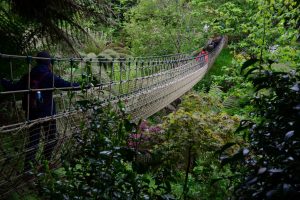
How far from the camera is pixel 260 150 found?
3.03 feet

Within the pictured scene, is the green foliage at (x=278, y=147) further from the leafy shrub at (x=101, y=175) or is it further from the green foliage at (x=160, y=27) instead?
the green foliage at (x=160, y=27)

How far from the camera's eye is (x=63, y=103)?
85.4 inches

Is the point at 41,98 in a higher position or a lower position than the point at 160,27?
lower

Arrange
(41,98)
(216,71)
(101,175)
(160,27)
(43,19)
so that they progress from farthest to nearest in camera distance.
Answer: (216,71), (160,27), (43,19), (41,98), (101,175)

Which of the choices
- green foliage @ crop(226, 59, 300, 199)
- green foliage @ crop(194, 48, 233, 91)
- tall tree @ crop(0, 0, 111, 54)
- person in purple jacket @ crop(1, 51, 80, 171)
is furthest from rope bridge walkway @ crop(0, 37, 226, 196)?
green foliage @ crop(194, 48, 233, 91)

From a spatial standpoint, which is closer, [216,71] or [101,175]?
[101,175]

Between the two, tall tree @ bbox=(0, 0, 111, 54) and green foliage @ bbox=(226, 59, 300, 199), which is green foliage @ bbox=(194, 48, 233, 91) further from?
green foliage @ bbox=(226, 59, 300, 199)

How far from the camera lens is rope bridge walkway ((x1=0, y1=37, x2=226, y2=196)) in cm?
169

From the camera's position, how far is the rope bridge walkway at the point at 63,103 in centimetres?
169

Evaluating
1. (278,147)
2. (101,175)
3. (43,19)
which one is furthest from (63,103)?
(278,147)

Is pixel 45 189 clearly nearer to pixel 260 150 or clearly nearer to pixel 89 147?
pixel 89 147

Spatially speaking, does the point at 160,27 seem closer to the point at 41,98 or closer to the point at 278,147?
the point at 41,98

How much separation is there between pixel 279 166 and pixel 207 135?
2070 millimetres

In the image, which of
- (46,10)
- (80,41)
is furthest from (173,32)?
(46,10)
